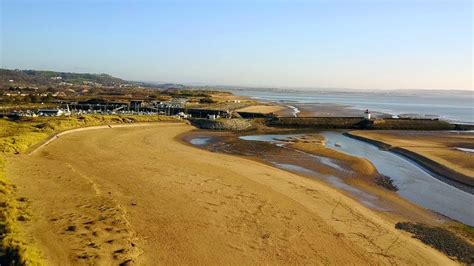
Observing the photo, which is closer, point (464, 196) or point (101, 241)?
point (101, 241)

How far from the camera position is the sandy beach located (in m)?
10.0

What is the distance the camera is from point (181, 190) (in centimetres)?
1553

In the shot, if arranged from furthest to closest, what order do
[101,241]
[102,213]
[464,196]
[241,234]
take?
1. [464,196]
2. [102,213]
3. [241,234]
4. [101,241]

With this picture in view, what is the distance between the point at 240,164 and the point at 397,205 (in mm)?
8405

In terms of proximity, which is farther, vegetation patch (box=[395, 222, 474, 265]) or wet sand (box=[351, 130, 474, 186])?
wet sand (box=[351, 130, 474, 186])

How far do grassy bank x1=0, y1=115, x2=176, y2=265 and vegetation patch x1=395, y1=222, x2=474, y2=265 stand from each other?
31.0 feet

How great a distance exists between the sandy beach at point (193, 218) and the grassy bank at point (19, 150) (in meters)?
0.38

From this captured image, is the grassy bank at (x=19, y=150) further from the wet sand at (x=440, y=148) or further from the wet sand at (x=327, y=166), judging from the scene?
the wet sand at (x=440, y=148)

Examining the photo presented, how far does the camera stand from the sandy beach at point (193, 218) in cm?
1002

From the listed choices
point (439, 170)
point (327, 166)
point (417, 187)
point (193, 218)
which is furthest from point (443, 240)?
point (439, 170)

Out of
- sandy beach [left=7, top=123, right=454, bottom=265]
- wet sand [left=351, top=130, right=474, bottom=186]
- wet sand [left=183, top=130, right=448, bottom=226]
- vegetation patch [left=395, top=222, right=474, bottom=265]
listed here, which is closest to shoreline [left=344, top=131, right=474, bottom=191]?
wet sand [left=351, top=130, right=474, bottom=186]

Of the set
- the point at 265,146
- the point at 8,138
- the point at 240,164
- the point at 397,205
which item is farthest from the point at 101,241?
the point at 265,146

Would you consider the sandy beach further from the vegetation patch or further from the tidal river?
the tidal river

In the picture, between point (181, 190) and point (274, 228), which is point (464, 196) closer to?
point (274, 228)
